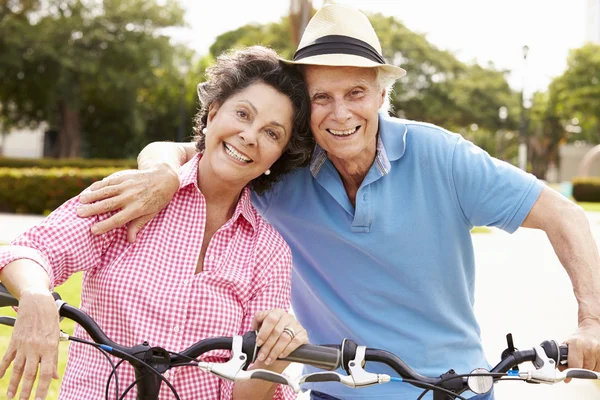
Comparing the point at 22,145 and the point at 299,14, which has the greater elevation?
the point at 299,14

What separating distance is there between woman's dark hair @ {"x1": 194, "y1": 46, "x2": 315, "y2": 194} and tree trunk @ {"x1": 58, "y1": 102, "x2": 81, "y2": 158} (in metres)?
35.6

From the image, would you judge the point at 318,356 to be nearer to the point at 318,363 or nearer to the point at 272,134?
the point at 318,363

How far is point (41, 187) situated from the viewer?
55.7 feet

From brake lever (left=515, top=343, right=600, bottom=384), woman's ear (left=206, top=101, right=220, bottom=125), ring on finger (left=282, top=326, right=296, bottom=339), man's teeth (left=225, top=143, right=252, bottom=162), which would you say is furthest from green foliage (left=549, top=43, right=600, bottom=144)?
ring on finger (left=282, top=326, right=296, bottom=339)

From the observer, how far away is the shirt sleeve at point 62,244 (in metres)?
2.04

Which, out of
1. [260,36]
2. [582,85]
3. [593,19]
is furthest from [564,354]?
[593,19]

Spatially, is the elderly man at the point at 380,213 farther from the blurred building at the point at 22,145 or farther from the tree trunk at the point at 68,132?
the blurred building at the point at 22,145

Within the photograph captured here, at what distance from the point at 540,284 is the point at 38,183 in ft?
39.0

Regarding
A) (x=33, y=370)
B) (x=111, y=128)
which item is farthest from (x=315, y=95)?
(x=111, y=128)

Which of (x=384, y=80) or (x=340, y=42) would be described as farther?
(x=384, y=80)

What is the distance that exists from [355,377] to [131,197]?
96 centimetres

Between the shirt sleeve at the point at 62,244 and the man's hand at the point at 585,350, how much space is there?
1.40 meters

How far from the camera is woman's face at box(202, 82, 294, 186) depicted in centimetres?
246

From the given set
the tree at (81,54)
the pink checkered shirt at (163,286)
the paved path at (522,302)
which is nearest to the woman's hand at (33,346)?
the pink checkered shirt at (163,286)
